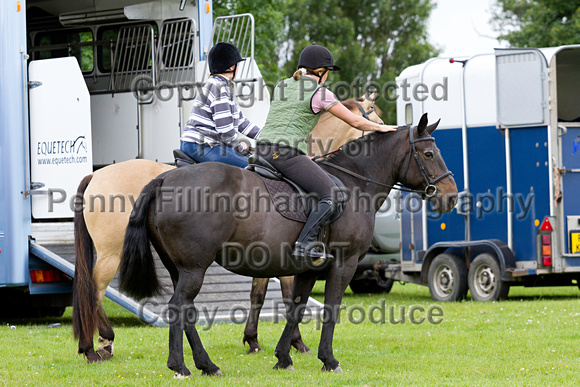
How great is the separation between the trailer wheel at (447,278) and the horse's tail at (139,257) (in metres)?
7.53

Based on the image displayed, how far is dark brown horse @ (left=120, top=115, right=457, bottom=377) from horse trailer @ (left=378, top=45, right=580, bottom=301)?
5506 millimetres

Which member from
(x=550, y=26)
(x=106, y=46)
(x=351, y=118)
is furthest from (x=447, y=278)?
(x=550, y=26)

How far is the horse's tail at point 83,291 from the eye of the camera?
23.4 feet

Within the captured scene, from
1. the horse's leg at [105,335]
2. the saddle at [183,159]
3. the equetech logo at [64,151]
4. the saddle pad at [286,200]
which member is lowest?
the horse's leg at [105,335]

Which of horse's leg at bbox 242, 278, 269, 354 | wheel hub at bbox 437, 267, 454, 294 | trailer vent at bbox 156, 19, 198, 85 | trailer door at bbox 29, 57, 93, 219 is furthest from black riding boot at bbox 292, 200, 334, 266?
wheel hub at bbox 437, 267, 454, 294

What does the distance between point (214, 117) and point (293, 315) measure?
6.09 ft

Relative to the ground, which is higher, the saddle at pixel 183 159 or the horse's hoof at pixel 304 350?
the saddle at pixel 183 159

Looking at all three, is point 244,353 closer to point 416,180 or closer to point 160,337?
point 160,337

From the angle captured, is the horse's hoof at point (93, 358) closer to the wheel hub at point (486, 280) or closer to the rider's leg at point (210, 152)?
the rider's leg at point (210, 152)

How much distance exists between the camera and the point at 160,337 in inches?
344

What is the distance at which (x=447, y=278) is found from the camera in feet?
43.8

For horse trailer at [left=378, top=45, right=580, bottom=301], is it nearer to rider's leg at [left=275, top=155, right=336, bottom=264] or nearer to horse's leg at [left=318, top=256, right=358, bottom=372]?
horse's leg at [left=318, top=256, right=358, bottom=372]

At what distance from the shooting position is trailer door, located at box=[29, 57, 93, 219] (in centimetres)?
935

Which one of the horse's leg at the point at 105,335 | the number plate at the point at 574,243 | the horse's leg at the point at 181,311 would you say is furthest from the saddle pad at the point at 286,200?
the number plate at the point at 574,243
